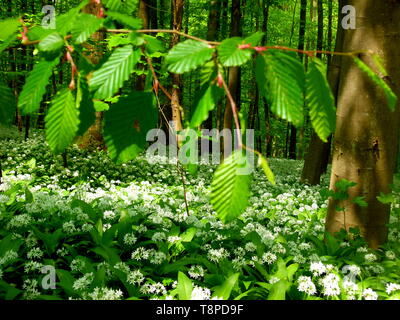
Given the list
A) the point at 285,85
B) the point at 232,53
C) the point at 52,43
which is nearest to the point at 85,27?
the point at 52,43

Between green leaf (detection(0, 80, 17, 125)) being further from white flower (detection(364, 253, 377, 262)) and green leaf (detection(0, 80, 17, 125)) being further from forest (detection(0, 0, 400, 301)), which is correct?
white flower (detection(364, 253, 377, 262))

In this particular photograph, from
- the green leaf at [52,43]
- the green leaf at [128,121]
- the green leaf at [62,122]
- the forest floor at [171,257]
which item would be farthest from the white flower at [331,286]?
the green leaf at [52,43]

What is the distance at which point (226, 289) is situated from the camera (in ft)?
7.85

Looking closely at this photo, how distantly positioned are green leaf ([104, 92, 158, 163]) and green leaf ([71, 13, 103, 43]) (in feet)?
0.49

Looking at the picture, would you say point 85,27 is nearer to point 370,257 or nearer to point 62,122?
point 62,122

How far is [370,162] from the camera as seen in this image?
301 centimetres

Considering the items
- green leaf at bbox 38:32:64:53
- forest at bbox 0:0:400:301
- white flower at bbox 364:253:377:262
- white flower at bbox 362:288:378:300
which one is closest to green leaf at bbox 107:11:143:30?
forest at bbox 0:0:400:301

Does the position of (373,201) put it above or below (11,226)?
above

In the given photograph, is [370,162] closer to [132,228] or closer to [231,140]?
[132,228]

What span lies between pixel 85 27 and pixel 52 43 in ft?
0.25

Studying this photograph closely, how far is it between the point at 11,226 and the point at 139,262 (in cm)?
148

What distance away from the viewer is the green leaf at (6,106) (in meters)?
0.71

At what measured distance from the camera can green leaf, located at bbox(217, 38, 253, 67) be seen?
0.60 metres
